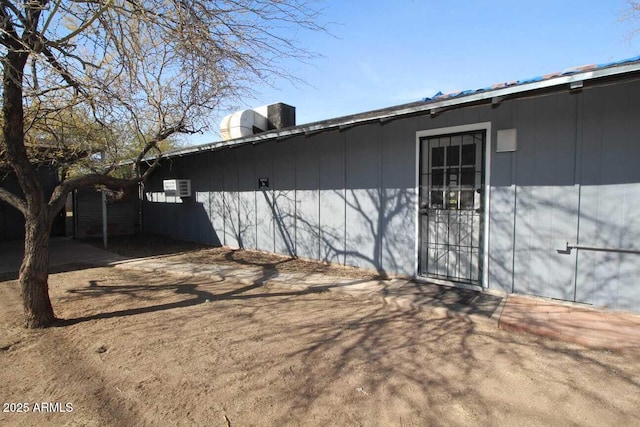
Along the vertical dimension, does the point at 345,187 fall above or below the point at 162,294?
above

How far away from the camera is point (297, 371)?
264cm

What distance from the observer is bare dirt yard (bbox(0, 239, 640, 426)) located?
2.14 metres

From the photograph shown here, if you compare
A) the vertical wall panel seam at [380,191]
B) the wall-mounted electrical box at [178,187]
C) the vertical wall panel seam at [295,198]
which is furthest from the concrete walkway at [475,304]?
the wall-mounted electrical box at [178,187]

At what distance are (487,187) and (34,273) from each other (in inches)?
209

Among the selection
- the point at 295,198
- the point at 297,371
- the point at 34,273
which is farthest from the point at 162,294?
the point at 295,198

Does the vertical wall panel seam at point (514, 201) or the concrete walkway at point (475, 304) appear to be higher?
the vertical wall panel seam at point (514, 201)

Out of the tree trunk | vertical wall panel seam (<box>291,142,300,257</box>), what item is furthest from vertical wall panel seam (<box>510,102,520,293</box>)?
the tree trunk

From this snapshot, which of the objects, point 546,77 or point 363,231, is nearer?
point 546,77

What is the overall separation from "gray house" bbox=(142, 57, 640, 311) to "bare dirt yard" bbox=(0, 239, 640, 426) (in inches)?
48.4

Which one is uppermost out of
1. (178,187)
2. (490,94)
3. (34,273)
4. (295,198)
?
(490,94)

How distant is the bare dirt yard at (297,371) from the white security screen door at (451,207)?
1263 millimetres

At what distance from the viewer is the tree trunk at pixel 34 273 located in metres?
3.48

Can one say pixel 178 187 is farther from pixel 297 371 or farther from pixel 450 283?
pixel 297 371

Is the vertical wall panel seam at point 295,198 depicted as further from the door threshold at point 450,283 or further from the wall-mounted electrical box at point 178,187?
the wall-mounted electrical box at point 178,187
